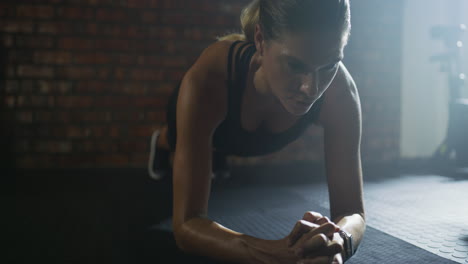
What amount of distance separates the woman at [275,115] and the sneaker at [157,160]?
2.47ft

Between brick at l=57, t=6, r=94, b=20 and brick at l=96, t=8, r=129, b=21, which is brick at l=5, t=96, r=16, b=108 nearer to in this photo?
brick at l=57, t=6, r=94, b=20

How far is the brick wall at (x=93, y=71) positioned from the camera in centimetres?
234

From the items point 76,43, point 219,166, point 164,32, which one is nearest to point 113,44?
point 76,43

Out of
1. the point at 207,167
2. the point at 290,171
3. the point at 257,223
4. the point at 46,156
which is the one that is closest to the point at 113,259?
the point at 207,167

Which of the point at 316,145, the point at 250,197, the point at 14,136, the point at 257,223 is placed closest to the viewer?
the point at 257,223

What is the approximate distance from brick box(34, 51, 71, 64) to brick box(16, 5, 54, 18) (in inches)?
9.1

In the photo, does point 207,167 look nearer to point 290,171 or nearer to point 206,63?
point 206,63

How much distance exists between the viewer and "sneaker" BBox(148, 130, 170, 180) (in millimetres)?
1835

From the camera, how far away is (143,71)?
8.05 feet

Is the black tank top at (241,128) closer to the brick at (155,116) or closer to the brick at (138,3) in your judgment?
the brick at (155,116)

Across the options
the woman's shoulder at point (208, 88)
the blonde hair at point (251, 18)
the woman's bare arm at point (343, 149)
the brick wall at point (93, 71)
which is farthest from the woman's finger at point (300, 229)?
the brick wall at point (93, 71)

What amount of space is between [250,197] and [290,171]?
77cm

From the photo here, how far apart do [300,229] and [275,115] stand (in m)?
0.45

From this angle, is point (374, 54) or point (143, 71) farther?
point (374, 54)
